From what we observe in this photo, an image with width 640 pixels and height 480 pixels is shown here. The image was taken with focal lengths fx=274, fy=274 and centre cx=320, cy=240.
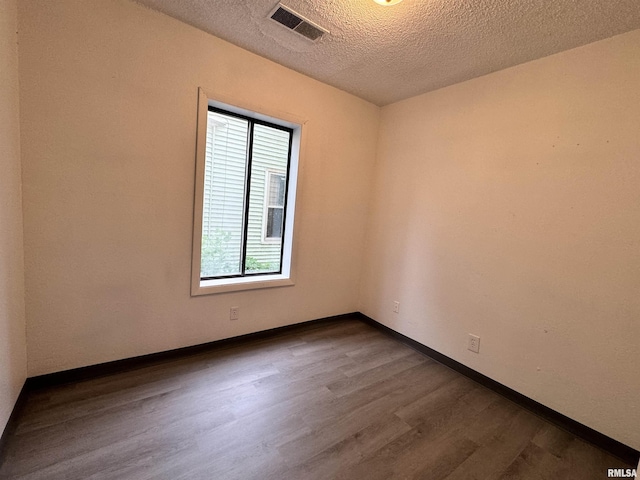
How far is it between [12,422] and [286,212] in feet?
7.43

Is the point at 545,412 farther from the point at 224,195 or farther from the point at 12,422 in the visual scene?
the point at 12,422

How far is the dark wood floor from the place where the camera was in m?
1.34

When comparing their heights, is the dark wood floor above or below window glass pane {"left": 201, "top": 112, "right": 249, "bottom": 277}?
below

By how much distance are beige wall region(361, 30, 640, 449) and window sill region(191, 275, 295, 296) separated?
126cm

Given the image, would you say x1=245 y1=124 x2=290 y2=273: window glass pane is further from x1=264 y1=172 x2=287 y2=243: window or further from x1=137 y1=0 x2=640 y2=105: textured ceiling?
x1=137 y1=0 x2=640 y2=105: textured ceiling

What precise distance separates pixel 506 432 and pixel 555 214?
145 centimetres

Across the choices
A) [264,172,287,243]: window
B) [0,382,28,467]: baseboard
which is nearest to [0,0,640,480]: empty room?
[0,382,28,467]: baseboard

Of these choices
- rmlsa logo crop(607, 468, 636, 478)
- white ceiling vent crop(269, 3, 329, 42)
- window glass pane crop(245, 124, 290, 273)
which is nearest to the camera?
rmlsa logo crop(607, 468, 636, 478)

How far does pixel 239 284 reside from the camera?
8.07 ft

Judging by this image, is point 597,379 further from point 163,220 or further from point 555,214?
point 163,220

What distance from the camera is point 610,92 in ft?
5.43

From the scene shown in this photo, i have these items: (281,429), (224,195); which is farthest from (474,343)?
(224,195)

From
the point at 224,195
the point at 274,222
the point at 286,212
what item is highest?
the point at 224,195

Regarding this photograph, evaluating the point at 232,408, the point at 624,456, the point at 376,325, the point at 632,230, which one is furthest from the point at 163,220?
the point at 624,456
